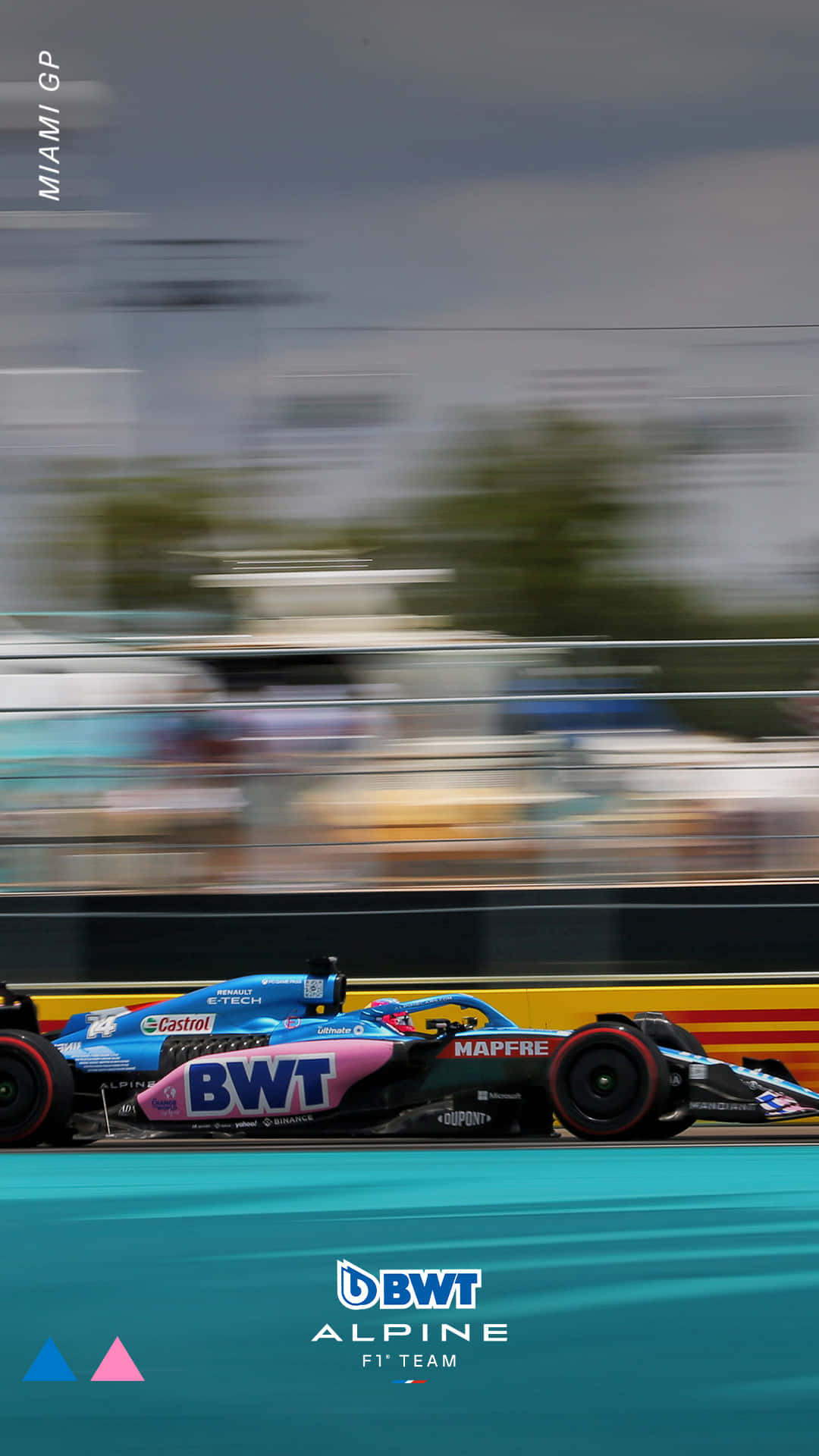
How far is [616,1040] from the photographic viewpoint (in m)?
3.87

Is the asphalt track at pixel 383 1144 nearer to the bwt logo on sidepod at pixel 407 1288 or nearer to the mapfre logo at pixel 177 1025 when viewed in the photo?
the mapfre logo at pixel 177 1025

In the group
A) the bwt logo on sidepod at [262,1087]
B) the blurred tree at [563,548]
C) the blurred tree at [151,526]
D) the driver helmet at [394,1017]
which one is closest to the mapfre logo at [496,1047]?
the driver helmet at [394,1017]

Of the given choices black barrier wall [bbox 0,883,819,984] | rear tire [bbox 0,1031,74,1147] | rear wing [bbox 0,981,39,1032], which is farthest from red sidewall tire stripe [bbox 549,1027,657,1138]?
rear wing [bbox 0,981,39,1032]

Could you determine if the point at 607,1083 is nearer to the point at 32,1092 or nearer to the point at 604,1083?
the point at 604,1083

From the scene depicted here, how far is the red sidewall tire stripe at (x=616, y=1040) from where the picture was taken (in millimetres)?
3859

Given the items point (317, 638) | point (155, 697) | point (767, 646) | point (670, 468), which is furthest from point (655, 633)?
point (155, 697)

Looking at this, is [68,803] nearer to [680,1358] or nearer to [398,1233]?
[398,1233]

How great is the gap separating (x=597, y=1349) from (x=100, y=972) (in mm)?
3017

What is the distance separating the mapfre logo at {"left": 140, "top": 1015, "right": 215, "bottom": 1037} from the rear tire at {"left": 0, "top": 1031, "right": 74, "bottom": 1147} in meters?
0.26

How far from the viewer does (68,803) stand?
533 centimetres

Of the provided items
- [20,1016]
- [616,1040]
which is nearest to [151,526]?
[20,1016]

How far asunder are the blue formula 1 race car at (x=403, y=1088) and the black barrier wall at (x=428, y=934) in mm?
1024

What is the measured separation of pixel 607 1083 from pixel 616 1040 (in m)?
0.12

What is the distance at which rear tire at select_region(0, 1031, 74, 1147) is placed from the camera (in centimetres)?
400
